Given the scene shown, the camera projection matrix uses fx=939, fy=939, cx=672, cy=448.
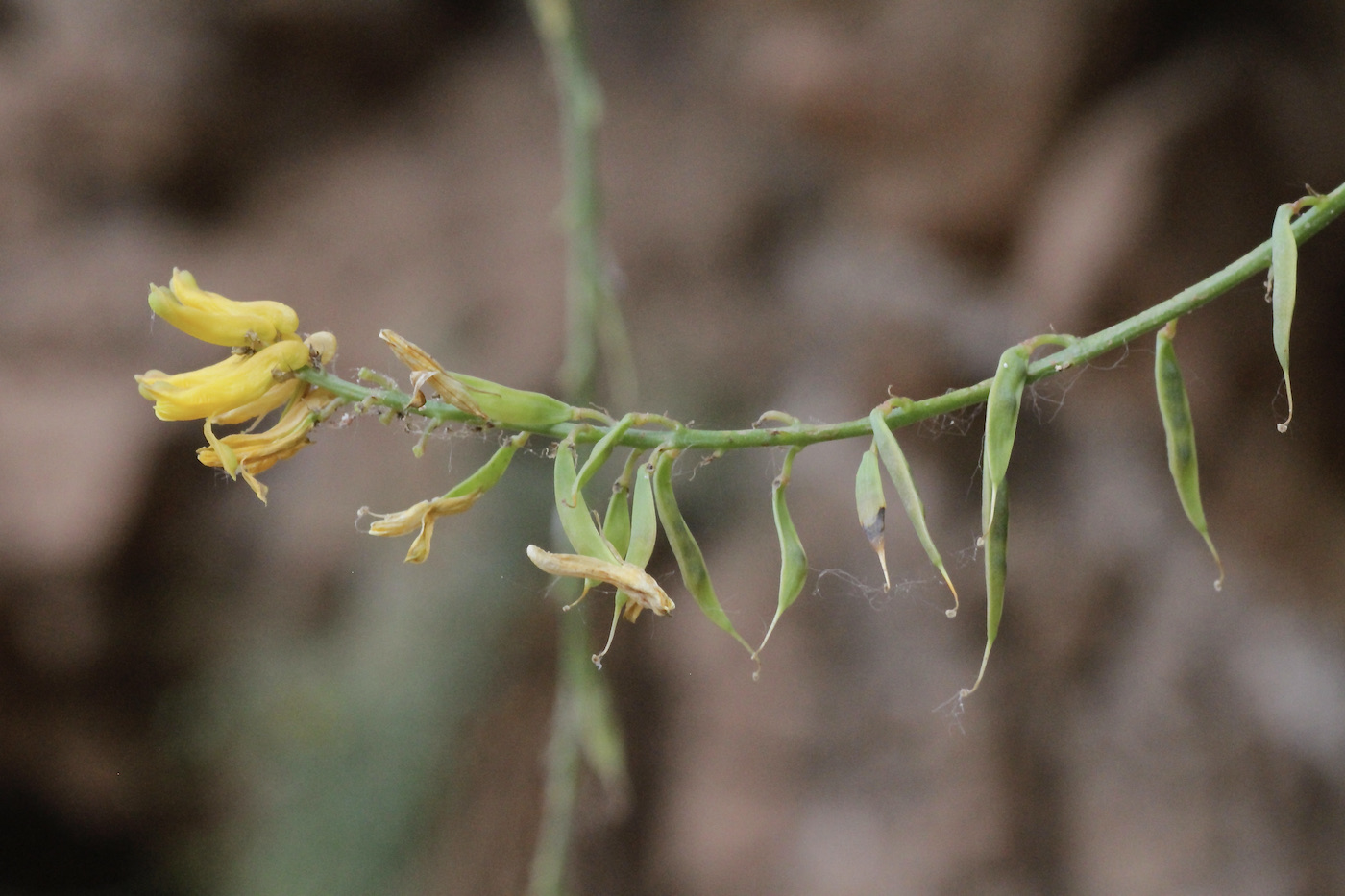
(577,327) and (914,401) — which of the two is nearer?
(914,401)

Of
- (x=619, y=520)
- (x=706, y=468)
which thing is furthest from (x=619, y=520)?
(x=706, y=468)

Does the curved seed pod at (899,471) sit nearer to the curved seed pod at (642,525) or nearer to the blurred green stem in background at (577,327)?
the curved seed pod at (642,525)

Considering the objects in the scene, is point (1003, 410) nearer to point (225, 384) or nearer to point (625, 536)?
point (625, 536)

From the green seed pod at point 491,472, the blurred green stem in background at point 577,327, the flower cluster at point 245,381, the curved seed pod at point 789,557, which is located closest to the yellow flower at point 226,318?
the flower cluster at point 245,381

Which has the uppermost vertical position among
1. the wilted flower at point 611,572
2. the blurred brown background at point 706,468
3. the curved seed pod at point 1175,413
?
the blurred brown background at point 706,468

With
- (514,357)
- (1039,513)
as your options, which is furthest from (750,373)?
(1039,513)

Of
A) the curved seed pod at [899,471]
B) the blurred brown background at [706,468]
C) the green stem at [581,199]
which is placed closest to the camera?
the curved seed pod at [899,471]

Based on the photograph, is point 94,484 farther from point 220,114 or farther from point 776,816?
point 776,816

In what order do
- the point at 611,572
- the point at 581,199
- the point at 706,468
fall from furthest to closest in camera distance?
the point at 706,468 < the point at 581,199 < the point at 611,572
